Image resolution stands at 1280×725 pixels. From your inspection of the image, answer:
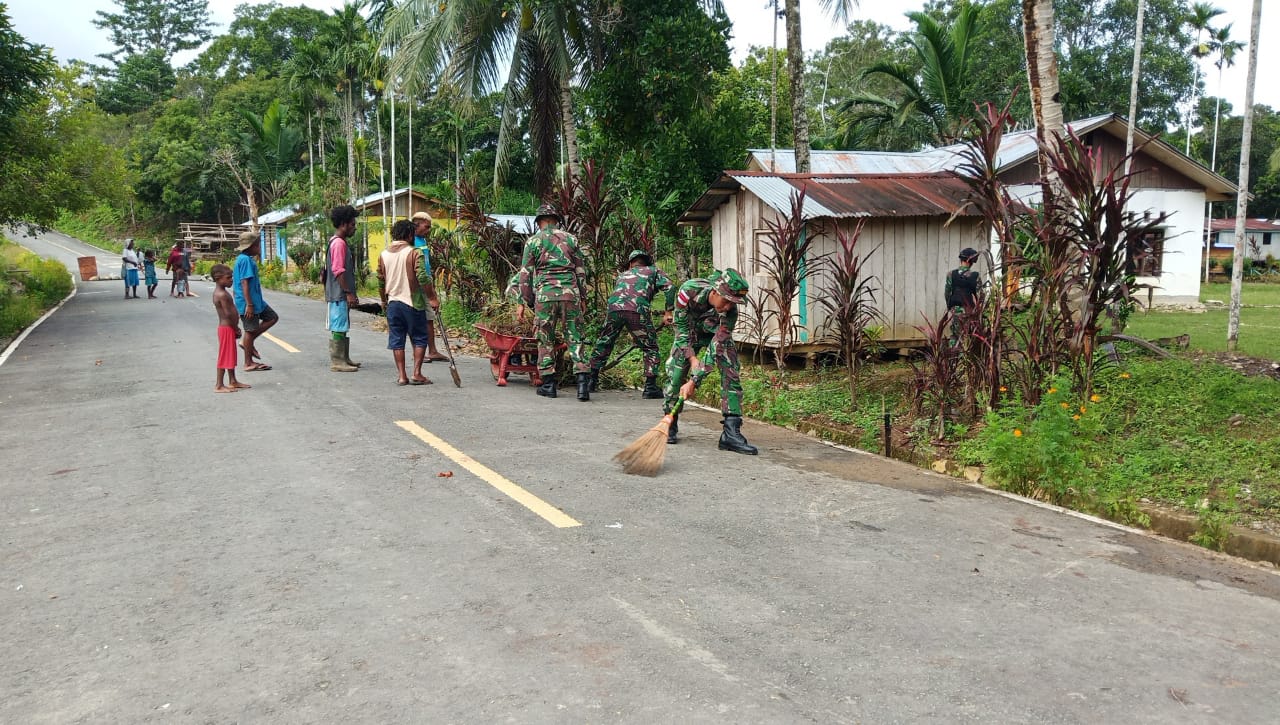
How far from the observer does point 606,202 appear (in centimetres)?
1338

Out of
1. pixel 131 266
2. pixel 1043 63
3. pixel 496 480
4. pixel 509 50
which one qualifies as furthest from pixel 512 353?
pixel 131 266

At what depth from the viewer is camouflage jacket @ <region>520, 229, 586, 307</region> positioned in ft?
33.9

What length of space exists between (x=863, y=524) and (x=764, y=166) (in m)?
15.8

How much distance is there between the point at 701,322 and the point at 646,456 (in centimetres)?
157

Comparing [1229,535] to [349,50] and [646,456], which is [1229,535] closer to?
[646,456]

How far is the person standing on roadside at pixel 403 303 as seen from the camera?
10.9 m

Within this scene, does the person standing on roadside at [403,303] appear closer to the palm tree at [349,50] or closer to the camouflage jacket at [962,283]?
the camouflage jacket at [962,283]

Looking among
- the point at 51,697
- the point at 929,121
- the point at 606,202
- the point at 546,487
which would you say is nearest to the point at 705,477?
the point at 546,487

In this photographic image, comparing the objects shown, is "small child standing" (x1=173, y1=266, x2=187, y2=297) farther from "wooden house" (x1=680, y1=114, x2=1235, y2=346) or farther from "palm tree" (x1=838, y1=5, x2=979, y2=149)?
"wooden house" (x1=680, y1=114, x2=1235, y2=346)

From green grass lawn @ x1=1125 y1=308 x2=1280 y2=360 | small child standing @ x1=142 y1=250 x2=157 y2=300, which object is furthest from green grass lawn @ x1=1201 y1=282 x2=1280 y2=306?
small child standing @ x1=142 y1=250 x2=157 y2=300

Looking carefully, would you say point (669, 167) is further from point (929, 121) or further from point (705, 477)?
point (929, 121)

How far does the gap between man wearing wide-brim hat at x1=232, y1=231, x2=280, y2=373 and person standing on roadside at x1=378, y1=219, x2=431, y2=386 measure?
5.01ft

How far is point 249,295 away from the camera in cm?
1131

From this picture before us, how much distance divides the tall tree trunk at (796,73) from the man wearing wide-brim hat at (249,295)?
690 centimetres
